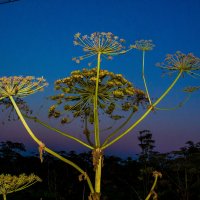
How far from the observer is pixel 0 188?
17.4ft

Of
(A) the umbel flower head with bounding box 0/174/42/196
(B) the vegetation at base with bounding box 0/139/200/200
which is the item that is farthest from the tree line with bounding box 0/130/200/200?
(A) the umbel flower head with bounding box 0/174/42/196

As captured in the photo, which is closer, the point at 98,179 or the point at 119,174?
the point at 98,179

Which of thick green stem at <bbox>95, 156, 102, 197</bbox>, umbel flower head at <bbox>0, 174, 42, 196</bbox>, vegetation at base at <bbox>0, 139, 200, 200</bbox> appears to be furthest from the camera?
vegetation at base at <bbox>0, 139, 200, 200</bbox>

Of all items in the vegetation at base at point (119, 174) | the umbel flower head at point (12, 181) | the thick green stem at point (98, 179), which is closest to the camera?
the thick green stem at point (98, 179)

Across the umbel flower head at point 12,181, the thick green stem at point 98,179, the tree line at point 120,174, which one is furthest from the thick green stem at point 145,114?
the tree line at point 120,174

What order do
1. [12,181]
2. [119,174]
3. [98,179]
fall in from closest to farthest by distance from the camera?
[98,179]
[12,181]
[119,174]

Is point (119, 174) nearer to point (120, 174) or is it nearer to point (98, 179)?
point (120, 174)

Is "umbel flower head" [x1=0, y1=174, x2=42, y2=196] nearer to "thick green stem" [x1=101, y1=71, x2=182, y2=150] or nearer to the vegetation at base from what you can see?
"thick green stem" [x1=101, y1=71, x2=182, y2=150]

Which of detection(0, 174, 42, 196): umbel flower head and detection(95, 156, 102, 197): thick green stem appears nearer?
detection(95, 156, 102, 197): thick green stem

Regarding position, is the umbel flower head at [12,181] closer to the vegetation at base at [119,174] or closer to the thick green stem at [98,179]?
the thick green stem at [98,179]

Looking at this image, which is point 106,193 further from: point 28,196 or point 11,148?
point 11,148

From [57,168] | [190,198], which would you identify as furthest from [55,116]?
[57,168]

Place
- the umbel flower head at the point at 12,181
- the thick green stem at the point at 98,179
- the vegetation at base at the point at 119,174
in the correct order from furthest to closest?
1. the vegetation at base at the point at 119,174
2. the umbel flower head at the point at 12,181
3. the thick green stem at the point at 98,179

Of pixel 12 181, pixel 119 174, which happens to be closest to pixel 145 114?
pixel 12 181
